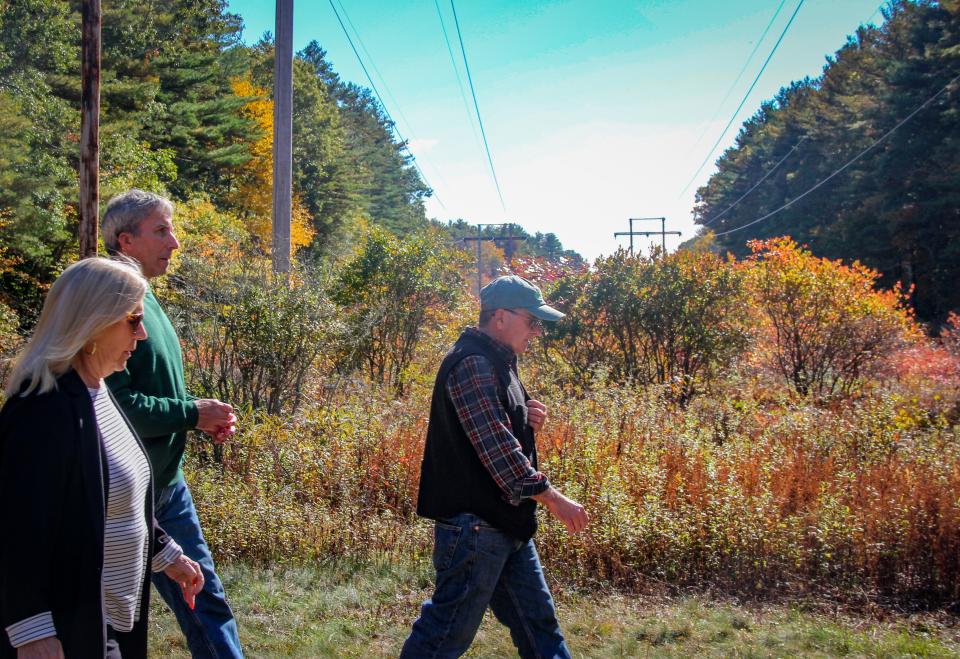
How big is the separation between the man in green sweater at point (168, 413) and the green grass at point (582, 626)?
42.5 inches

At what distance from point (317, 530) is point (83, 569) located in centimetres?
371

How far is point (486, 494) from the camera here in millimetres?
2965

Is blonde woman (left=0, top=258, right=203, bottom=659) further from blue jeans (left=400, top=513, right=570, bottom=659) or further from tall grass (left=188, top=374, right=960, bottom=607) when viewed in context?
tall grass (left=188, top=374, right=960, bottom=607)

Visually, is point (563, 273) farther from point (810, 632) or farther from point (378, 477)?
point (810, 632)

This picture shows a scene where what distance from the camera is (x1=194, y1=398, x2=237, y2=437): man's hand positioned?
2.88 metres

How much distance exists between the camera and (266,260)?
30.9 ft

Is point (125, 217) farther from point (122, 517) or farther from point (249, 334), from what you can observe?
point (249, 334)

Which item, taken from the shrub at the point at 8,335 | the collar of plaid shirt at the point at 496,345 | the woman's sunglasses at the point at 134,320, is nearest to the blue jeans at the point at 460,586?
the collar of plaid shirt at the point at 496,345

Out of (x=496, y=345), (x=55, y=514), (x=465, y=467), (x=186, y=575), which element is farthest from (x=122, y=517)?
(x=496, y=345)

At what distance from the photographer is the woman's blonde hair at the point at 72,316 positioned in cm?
190

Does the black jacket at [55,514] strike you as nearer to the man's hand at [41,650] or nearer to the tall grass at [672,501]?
the man's hand at [41,650]

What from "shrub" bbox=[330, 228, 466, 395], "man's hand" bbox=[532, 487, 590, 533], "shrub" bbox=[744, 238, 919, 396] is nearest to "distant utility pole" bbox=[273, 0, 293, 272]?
"shrub" bbox=[330, 228, 466, 395]

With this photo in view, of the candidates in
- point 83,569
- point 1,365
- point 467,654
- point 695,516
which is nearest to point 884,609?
point 695,516

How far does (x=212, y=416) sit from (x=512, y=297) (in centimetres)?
116
